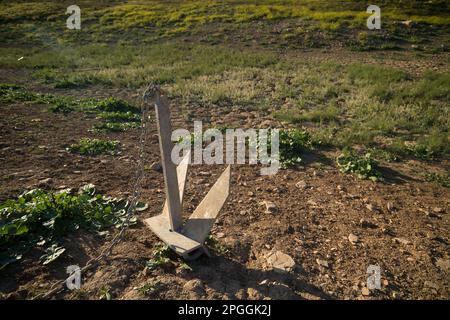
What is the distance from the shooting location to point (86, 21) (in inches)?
1292

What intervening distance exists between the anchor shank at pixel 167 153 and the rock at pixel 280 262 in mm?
1174

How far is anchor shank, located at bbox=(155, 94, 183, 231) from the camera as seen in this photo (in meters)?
3.29

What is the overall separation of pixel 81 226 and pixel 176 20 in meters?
30.3

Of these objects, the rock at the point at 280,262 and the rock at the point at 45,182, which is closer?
the rock at the point at 280,262

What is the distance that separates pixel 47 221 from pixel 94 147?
2922 millimetres

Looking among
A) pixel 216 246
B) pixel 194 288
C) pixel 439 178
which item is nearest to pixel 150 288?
pixel 194 288

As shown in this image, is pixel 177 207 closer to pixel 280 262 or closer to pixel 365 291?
pixel 280 262

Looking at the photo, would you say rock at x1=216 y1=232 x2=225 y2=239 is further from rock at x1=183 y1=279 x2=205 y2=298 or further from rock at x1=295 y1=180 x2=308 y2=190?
rock at x1=295 y1=180 x2=308 y2=190


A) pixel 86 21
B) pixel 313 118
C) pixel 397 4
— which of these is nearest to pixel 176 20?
pixel 86 21

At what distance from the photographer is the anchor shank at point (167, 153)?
329 centimetres

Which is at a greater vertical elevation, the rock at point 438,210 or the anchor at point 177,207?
the anchor at point 177,207

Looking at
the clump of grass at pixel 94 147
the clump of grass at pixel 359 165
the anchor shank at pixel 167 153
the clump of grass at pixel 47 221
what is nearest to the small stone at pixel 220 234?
the anchor shank at pixel 167 153

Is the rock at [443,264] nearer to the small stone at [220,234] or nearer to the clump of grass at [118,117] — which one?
the small stone at [220,234]

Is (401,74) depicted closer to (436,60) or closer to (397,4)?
(436,60)
